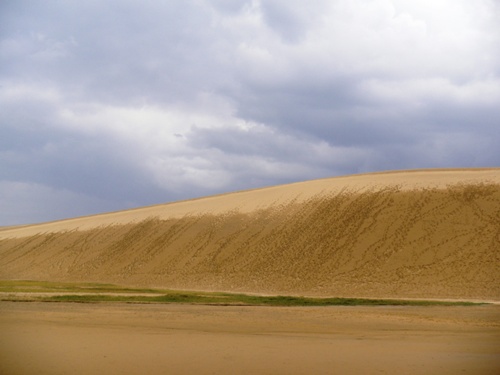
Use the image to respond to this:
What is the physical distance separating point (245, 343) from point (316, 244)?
131 feet

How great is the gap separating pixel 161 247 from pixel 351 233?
22063 millimetres

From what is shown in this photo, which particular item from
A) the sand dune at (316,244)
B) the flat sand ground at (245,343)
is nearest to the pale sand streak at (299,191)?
the sand dune at (316,244)

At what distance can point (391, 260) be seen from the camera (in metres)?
48.8

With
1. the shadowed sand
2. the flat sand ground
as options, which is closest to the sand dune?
the shadowed sand

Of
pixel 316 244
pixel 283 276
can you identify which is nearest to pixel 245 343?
pixel 283 276

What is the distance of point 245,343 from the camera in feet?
52.6

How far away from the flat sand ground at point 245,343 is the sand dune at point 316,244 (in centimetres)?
1998

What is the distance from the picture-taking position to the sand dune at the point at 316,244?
4625 cm

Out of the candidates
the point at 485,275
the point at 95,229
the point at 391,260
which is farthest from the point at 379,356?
the point at 95,229

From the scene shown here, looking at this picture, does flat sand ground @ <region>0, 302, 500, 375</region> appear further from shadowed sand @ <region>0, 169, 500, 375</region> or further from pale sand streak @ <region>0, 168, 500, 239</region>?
pale sand streak @ <region>0, 168, 500, 239</region>

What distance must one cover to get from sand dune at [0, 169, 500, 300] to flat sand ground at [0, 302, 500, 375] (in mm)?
19976

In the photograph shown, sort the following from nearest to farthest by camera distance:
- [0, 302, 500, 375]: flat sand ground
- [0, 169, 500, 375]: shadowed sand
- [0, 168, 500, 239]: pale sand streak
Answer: [0, 302, 500, 375]: flat sand ground → [0, 169, 500, 375]: shadowed sand → [0, 168, 500, 239]: pale sand streak

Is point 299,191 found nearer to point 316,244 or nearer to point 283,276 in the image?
point 316,244

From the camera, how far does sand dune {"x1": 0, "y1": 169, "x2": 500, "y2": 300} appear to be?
46250 mm
